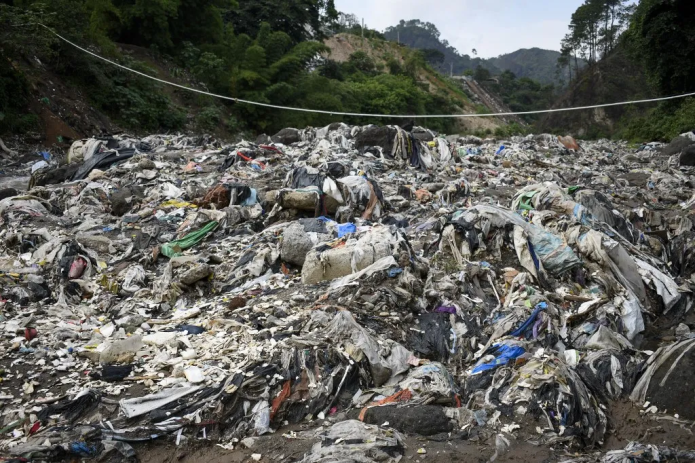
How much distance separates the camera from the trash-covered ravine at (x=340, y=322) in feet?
9.09

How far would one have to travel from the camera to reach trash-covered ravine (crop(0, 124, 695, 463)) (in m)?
2.77

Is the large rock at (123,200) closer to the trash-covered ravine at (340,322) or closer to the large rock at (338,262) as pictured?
the trash-covered ravine at (340,322)

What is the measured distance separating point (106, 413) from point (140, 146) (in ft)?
23.3

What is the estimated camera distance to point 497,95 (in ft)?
132

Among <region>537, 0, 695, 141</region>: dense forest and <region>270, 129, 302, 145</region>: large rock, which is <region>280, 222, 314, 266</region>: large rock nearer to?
<region>270, 129, 302, 145</region>: large rock

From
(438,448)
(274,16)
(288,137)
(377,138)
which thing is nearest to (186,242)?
(438,448)

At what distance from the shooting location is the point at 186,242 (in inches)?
210

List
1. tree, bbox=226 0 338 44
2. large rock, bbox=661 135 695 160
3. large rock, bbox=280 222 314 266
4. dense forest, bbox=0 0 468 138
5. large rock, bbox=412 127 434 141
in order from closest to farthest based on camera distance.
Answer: large rock, bbox=280 222 314 266
dense forest, bbox=0 0 468 138
large rock, bbox=412 127 434 141
large rock, bbox=661 135 695 160
tree, bbox=226 0 338 44

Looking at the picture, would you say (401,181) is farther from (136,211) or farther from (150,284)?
(150,284)

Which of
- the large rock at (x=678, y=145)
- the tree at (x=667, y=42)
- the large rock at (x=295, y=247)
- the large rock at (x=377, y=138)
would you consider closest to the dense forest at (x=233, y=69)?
the tree at (x=667, y=42)

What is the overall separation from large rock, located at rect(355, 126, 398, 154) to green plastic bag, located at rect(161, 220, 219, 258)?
4368 mm

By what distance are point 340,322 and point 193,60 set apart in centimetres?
1464

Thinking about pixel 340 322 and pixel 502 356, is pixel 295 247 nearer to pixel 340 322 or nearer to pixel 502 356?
pixel 340 322

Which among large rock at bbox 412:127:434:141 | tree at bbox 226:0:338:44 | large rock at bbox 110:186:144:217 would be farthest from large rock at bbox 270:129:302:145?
tree at bbox 226:0:338:44
